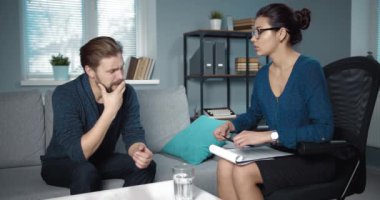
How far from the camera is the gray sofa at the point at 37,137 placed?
1917 millimetres

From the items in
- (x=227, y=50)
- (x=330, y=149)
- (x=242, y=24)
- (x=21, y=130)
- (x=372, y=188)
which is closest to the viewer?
(x=330, y=149)

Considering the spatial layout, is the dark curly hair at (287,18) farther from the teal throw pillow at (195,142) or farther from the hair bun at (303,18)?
the teal throw pillow at (195,142)

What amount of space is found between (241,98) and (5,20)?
2.41 metres

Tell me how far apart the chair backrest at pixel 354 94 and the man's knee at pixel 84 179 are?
106cm

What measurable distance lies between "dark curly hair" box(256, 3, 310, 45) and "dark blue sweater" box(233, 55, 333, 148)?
0.14m

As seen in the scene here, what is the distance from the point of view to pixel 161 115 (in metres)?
2.50

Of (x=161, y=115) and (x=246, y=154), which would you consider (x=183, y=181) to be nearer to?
(x=246, y=154)

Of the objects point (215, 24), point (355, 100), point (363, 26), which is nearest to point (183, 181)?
point (355, 100)

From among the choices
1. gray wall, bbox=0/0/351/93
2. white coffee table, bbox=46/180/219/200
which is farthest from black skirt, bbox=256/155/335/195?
gray wall, bbox=0/0/351/93

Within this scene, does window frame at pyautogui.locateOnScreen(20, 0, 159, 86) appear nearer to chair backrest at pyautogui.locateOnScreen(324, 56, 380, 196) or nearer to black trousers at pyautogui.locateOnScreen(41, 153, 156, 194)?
black trousers at pyautogui.locateOnScreen(41, 153, 156, 194)

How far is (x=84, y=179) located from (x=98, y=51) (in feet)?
1.85

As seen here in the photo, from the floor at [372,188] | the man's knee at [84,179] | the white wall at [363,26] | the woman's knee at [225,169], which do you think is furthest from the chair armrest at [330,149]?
the white wall at [363,26]

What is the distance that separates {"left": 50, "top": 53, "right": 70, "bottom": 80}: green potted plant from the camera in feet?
10.9

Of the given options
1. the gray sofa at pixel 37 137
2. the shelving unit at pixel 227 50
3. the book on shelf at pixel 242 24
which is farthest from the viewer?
the book on shelf at pixel 242 24
